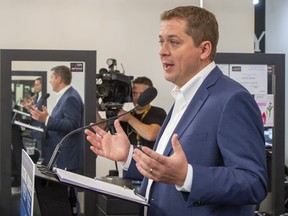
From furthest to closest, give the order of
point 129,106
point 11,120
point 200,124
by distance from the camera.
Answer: point 129,106, point 11,120, point 200,124

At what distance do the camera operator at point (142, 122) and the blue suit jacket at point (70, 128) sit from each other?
0.34 meters

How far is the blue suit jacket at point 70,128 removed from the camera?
11.0 feet

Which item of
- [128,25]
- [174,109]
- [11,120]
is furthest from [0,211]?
[174,109]

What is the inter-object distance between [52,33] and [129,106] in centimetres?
94

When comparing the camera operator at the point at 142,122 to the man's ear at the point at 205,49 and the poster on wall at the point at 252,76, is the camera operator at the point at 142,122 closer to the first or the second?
the poster on wall at the point at 252,76

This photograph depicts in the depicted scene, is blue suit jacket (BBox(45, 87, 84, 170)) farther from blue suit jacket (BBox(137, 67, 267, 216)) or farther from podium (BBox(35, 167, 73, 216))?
podium (BBox(35, 167, 73, 216))

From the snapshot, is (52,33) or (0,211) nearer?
(0,211)

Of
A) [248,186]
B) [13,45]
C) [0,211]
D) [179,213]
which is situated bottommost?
[0,211]

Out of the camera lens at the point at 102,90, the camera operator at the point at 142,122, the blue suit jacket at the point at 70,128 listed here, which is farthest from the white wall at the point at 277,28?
the blue suit jacket at the point at 70,128

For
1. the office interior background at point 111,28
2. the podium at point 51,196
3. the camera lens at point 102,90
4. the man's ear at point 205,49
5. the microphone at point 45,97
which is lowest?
the podium at point 51,196

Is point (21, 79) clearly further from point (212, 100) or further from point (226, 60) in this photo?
point (212, 100)

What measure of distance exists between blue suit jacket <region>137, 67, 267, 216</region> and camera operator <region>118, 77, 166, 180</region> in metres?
1.93

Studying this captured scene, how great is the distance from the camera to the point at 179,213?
1.37 metres

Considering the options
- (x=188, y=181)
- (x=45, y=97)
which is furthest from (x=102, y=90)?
(x=188, y=181)
